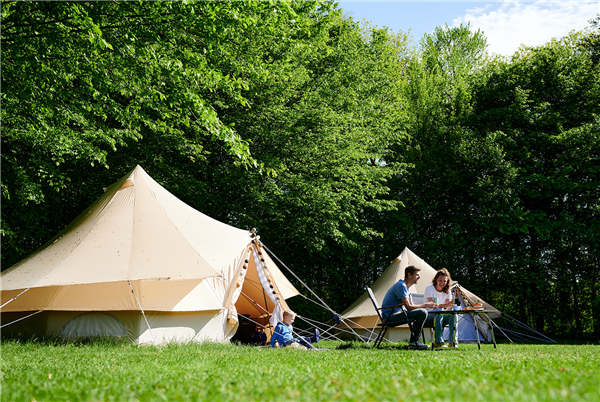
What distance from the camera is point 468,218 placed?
52.9 feet

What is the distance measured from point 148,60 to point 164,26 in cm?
56

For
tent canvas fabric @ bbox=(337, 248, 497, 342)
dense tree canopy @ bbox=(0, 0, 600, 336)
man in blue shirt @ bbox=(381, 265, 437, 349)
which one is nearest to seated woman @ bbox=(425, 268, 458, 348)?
man in blue shirt @ bbox=(381, 265, 437, 349)

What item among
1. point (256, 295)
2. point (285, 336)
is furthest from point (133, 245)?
point (256, 295)

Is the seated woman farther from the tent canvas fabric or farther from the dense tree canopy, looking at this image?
the dense tree canopy

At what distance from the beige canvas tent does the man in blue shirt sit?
2.20m

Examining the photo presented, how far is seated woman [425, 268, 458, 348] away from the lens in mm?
6712

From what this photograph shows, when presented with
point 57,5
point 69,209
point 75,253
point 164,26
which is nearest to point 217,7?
point 164,26

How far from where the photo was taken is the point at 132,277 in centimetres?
664

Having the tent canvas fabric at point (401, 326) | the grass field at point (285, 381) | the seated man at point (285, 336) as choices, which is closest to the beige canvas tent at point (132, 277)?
the seated man at point (285, 336)

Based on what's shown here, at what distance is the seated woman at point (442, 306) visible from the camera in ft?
22.0

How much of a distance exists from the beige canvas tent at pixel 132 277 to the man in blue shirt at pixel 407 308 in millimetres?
2200

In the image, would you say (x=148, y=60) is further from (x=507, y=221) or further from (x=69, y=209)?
(x=507, y=221)

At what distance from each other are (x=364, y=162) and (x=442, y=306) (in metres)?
8.70

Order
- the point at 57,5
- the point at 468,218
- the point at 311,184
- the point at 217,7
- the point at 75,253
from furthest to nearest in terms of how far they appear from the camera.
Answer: the point at 468,218, the point at 311,184, the point at 75,253, the point at 217,7, the point at 57,5
